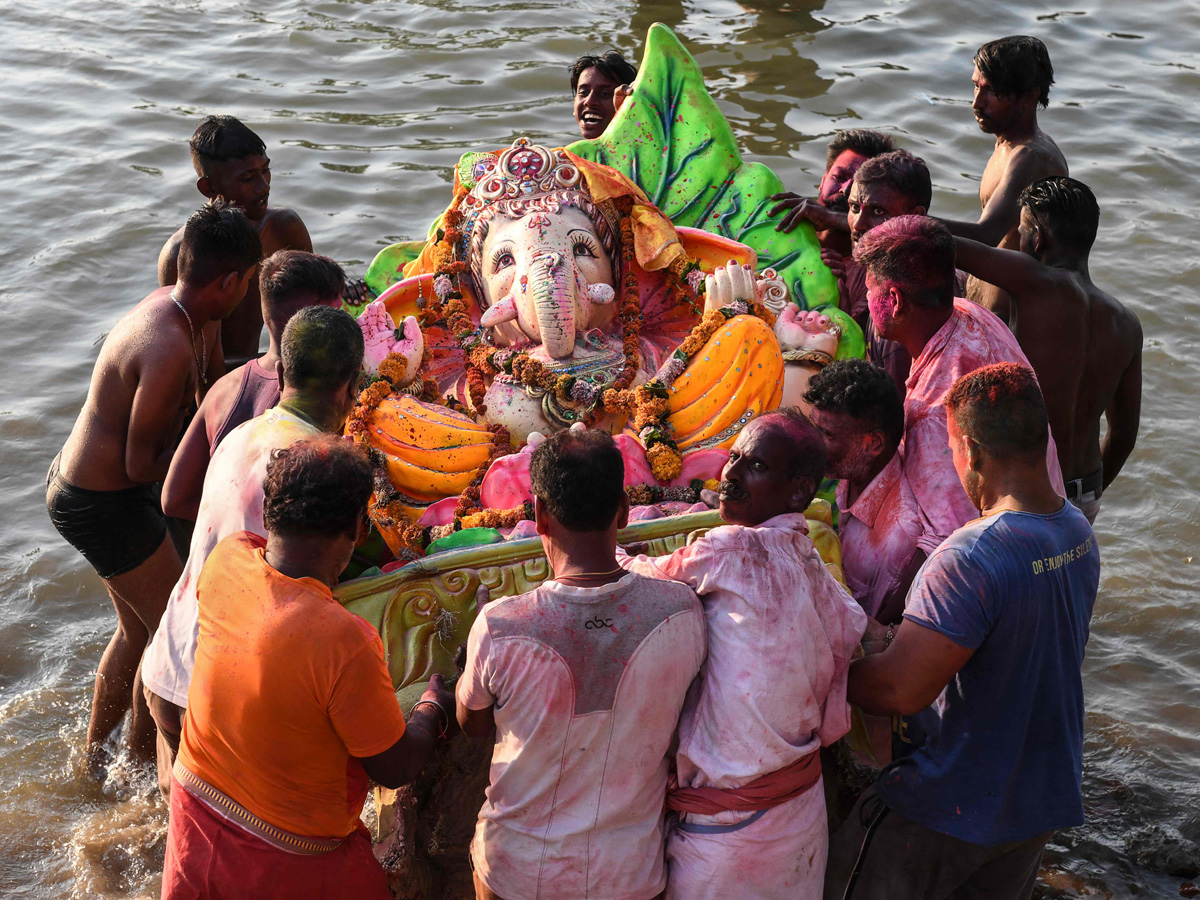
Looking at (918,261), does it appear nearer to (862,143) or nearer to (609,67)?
(862,143)

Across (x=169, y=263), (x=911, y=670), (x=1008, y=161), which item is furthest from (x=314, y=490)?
(x=1008, y=161)

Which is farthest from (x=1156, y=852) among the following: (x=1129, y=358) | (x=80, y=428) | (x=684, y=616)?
(x=80, y=428)

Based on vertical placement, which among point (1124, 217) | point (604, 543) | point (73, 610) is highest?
point (604, 543)

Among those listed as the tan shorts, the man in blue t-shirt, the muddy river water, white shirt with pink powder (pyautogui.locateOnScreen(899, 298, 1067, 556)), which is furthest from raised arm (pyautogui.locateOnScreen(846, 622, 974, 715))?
the muddy river water

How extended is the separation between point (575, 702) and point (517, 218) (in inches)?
109

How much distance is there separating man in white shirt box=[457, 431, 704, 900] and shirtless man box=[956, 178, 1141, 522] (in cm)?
228

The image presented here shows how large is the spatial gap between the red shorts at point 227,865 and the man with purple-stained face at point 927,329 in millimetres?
2116

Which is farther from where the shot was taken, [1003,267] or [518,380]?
[518,380]

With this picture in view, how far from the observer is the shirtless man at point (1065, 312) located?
452 cm

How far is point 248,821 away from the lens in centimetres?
296

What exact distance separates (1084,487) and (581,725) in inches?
123

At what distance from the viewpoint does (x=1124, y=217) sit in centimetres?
949

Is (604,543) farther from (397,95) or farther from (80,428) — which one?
(397,95)

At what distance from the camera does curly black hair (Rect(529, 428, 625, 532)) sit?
9.42ft
